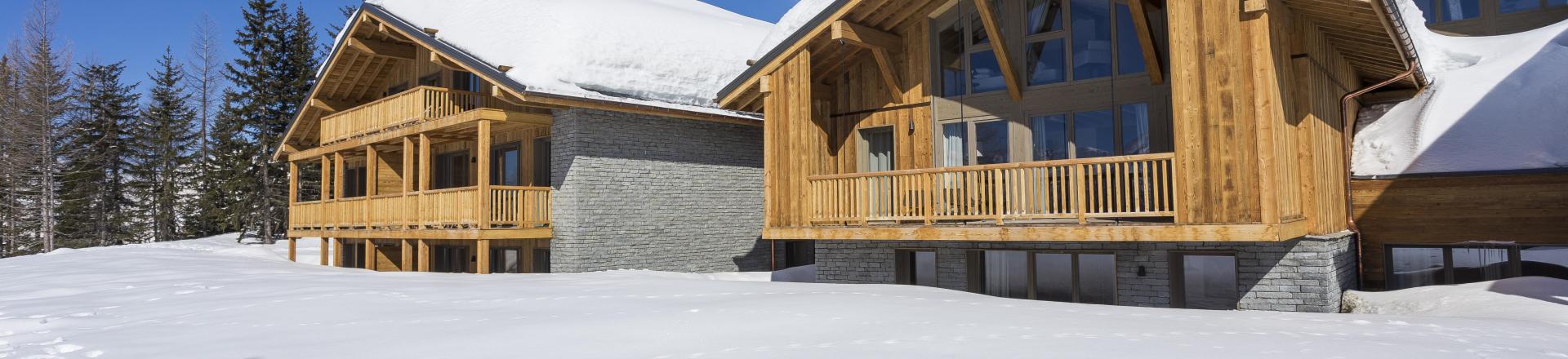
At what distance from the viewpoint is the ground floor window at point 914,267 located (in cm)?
1270

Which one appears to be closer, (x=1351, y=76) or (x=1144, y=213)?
(x=1144, y=213)

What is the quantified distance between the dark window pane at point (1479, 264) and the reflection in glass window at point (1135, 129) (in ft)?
14.8

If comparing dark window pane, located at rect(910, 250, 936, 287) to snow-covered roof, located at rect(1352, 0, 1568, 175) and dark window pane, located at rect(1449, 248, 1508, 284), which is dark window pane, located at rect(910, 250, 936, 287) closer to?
snow-covered roof, located at rect(1352, 0, 1568, 175)

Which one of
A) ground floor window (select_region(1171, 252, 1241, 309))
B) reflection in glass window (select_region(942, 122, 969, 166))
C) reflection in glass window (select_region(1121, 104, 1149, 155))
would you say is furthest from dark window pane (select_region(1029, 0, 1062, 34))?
ground floor window (select_region(1171, 252, 1241, 309))

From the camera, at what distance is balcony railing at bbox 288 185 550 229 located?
1692 cm

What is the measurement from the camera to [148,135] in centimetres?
4056

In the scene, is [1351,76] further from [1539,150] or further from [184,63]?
[184,63]

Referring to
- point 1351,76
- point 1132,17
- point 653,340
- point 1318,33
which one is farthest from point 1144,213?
point 1351,76

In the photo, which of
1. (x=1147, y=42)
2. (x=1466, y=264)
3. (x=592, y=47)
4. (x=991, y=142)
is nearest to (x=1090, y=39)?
(x=1147, y=42)

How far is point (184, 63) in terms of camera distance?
41.5 meters

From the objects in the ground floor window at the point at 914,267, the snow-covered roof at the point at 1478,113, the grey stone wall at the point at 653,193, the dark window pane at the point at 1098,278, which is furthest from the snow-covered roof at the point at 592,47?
the snow-covered roof at the point at 1478,113

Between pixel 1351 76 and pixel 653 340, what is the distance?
12603 mm

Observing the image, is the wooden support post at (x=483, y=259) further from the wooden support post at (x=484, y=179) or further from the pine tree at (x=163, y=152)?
the pine tree at (x=163, y=152)

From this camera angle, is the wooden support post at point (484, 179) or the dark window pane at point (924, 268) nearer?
the dark window pane at point (924, 268)
